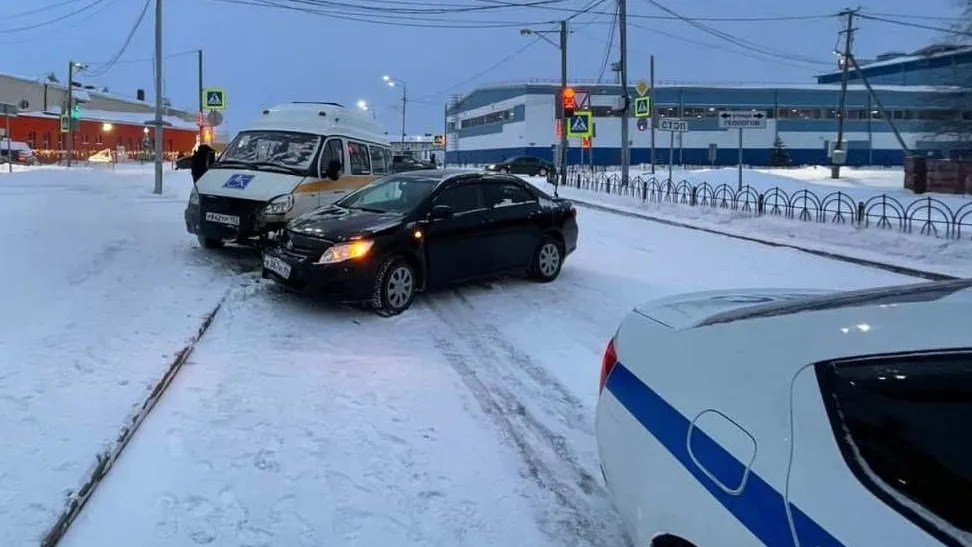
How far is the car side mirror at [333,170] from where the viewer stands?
11922 mm

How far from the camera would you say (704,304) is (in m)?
3.48

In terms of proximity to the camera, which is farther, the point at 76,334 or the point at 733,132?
the point at 733,132

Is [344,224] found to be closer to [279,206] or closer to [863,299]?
[279,206]

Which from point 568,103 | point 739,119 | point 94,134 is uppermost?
point 94,134

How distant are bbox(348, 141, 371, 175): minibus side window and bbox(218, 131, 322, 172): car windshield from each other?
0.62 metres

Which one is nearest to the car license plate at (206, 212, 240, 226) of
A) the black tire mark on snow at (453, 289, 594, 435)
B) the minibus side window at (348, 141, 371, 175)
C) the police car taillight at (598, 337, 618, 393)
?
the minibus side window at (348, 141, 371, 175)

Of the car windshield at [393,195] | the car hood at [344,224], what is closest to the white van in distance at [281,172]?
the car windshield at [393,195]

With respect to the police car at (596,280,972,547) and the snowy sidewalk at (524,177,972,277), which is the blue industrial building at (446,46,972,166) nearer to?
the snowy sidewalk at (524,177,972,277)

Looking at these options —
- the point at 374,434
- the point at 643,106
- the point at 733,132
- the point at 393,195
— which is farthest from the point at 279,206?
the point at 733,132

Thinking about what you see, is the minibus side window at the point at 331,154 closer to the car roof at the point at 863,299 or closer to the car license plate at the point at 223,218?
the car license plate at the point at 223,218

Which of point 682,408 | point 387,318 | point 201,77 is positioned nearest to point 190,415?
point 387,318

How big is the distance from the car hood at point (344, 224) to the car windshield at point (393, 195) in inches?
8.5

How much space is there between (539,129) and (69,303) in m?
79.9

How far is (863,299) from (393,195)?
750 cm
